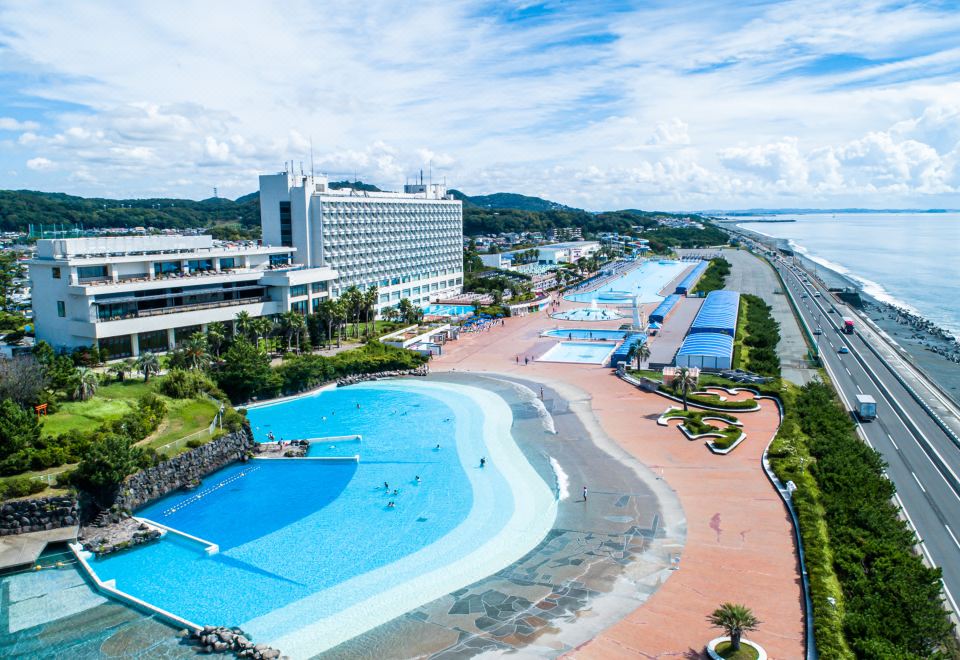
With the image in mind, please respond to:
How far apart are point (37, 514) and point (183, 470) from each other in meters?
8.72

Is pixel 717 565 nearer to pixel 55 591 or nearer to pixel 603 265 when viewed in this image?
pixel 55 591

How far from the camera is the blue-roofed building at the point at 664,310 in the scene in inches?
3792

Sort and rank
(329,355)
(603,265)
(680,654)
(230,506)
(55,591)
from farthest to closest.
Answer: (603,265) → (329,355) → (230,506) → (55,591) → (680,654)

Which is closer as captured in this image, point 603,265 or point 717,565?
point 717,565

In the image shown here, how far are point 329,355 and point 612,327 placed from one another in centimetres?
4132

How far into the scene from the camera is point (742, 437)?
48.4 meters

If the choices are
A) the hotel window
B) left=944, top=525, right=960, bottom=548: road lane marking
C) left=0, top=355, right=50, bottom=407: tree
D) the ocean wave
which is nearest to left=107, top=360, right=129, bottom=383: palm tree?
left=0, top=355, right=50, bottom=407: tree

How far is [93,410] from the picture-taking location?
154 feet

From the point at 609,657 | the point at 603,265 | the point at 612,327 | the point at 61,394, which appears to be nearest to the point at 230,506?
the point at 61,394

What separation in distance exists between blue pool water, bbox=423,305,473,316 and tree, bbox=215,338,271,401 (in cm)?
4698

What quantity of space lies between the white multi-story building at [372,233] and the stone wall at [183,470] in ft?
137

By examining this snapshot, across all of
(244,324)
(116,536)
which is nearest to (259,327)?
(244,324)

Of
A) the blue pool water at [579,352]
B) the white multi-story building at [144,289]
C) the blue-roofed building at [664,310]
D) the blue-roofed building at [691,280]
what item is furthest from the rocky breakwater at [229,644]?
the blue-roofed building at [691,280]

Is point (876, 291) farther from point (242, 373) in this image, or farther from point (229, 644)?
point (229, 644)
